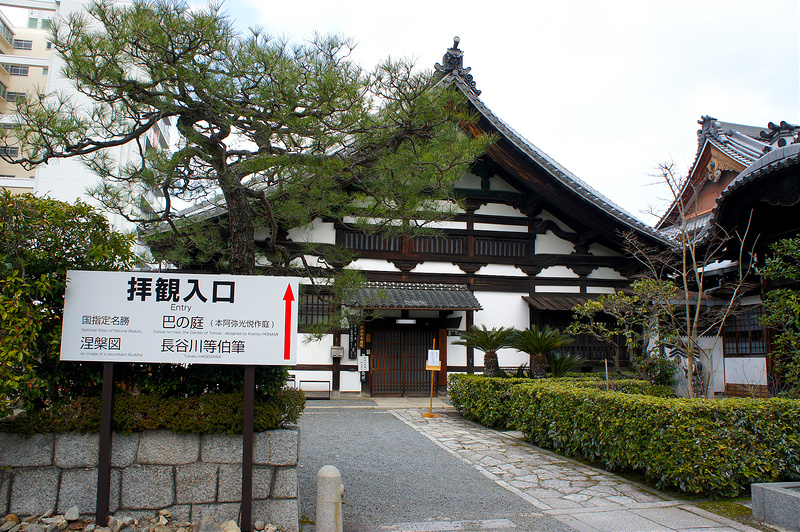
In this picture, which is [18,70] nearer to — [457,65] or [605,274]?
[457,65]

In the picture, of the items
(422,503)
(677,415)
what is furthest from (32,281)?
(677,415)

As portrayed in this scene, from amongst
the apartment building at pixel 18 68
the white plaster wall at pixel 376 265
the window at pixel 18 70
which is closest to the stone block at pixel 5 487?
the white plaster wall at pixel 376 265

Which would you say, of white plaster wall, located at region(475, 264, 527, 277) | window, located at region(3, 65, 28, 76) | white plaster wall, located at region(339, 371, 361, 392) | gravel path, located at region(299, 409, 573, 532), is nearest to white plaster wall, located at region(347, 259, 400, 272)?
white plaster wall, located at region(475, 264, 527, 277)

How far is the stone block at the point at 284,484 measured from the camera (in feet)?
14.6

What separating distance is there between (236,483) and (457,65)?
12008 mm

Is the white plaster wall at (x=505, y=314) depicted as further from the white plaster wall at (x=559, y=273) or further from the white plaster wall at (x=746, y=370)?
the white plaster wall at (x=746, y=370)

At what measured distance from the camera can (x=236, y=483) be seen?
4.45 metres

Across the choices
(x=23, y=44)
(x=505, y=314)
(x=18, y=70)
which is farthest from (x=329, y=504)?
(x=23, y=44)

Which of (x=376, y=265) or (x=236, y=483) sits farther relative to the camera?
(x=376, y=265)

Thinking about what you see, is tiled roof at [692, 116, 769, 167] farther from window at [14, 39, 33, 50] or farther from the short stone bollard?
window at [14, 39, 33, 50]

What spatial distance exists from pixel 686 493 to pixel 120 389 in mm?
5577

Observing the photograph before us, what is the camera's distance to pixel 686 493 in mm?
5555

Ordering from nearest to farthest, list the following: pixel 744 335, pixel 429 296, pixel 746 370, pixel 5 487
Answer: pixel 5 487 → pixel 746 370 → pixel 744 335 → pixel 429 296

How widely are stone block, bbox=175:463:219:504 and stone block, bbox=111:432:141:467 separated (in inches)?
15.1
